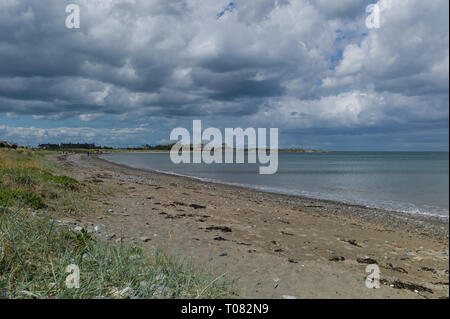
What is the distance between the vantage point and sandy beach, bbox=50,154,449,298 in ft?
21.7

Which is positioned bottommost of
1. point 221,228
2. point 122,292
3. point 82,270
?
point 221,228

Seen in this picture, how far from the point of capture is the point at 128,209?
12562mm

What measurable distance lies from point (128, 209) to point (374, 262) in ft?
32.2

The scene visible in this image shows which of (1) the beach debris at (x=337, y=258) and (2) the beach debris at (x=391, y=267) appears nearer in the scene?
A: (2) the beach debris at (x=391, y=267)

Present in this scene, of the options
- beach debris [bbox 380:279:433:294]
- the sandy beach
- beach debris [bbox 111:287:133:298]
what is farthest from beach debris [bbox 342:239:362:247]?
beach debris [bbox 111:287:133:298]

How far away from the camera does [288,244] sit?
10.0m

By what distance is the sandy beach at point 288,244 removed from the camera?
6.62 meters

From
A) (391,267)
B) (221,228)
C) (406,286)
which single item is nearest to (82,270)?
(221,228)

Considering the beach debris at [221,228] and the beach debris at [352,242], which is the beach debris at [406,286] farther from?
the beach debris at [221,228]

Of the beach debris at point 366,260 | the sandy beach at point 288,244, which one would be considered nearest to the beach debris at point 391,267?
the sandy beach at point 288,244

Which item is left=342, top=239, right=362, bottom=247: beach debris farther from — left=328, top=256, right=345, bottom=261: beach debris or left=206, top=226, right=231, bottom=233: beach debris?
left=206, top=226, right=231, bottom=233: beach debris

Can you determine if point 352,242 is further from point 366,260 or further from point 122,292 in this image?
Result: point 122,292
